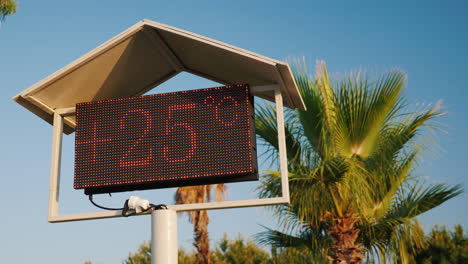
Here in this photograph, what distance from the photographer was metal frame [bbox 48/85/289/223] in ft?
16.4

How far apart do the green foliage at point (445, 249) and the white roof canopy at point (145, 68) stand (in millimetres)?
11545

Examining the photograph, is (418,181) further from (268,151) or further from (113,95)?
(113,95)

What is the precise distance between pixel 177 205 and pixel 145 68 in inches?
62.6

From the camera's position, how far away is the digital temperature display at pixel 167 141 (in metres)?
4.97

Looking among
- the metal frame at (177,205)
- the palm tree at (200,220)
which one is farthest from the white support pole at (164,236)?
the palm tree at (200,220)

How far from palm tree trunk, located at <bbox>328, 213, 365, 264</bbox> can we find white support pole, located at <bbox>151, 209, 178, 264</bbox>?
201 inches

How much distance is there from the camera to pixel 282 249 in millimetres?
11109

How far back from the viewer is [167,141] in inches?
202

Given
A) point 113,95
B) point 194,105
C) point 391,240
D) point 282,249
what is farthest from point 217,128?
point 282,249

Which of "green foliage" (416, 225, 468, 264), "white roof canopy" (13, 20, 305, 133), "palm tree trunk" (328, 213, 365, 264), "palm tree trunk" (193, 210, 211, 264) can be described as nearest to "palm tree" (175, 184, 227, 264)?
"palm tree trunk" (193, 210, 211, 264)

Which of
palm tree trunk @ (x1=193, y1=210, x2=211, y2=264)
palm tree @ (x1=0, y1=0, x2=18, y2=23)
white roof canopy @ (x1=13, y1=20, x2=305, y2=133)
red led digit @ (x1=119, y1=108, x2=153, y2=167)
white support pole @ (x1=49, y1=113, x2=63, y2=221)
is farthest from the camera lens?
palm tree trunk @ (x1=193, y1=210, x2=211, y2=264)

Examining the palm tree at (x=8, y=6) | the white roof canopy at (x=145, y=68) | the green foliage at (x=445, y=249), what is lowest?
the green foliage at (x=445, y=249)

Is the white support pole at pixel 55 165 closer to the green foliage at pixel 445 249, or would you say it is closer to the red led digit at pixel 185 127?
the red led digit at pixel 185 127

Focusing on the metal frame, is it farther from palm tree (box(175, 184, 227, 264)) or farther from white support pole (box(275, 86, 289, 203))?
palm tree (box(175, 184, 227, 264))
